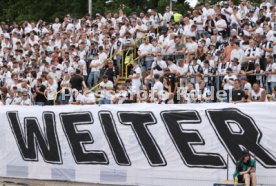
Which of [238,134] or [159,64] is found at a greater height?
[159,64]

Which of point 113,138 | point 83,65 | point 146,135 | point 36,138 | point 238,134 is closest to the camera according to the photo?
point 238,134

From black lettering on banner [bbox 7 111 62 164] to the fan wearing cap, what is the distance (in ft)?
19.5

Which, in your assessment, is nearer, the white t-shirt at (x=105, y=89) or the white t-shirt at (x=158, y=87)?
the white t-shirt at (x=158, y=87)

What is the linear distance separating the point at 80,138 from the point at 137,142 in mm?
1918

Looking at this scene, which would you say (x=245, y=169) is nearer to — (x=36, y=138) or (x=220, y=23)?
(x=36, y=138)

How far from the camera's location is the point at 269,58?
20.1 meters

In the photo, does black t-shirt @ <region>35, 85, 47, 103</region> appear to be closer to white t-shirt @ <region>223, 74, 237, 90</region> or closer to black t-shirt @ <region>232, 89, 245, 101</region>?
white t-shirt @ <region>223, 74, 237, 90</region>

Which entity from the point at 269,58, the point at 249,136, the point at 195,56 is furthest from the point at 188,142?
the point at 195,56

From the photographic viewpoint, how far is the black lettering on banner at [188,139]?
16.2 meters

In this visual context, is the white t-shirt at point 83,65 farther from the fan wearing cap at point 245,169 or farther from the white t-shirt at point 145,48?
the fan wearing cap at point 245,169

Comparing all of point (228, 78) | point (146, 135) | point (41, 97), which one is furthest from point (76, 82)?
point (146, 135)

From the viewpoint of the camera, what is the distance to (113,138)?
18047mm

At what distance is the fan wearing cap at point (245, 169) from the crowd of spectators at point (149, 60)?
2.90 meters

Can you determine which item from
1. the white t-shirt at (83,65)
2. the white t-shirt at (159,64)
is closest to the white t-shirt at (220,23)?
the white t-shirt at (159,64)
